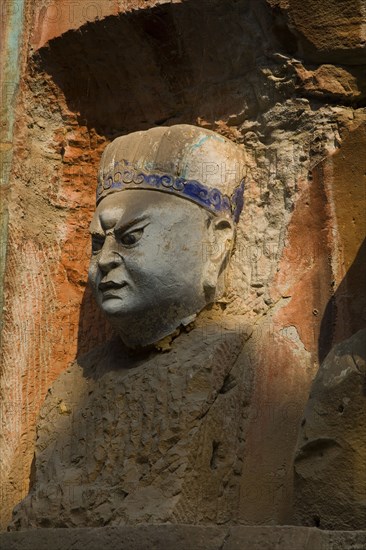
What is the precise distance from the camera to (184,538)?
3.98 metres

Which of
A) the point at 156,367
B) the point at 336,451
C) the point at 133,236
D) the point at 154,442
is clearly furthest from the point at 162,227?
the point at 336,451

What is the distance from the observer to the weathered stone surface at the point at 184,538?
3.85 m

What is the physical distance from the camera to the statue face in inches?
183

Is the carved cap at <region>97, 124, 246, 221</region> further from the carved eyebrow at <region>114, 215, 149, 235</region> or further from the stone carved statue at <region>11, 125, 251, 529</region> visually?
the carved eyebrow at <region>114, 215, 149, 235</region>

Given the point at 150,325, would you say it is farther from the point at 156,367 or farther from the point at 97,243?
the point at 97,243

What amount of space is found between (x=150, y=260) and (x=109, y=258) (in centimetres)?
14

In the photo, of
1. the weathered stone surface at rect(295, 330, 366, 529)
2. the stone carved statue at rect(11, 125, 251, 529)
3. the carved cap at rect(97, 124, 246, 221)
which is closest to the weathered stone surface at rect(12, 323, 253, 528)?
the stone carved statue at rect(11, 125, 251, 529)

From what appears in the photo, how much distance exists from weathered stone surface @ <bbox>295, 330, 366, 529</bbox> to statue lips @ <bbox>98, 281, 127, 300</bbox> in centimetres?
78

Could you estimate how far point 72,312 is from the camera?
5.15m

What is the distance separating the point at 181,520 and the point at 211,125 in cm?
146

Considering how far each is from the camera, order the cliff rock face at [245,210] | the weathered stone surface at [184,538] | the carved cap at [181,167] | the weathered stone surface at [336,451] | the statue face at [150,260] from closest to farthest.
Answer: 1. the weathered stone surface at [184,538]
2. the weathered stone surface at [336,451]
3. the cliff rock face at [245,210]
4. the statue face at [150,260]
5. the carved cap at [181,167]

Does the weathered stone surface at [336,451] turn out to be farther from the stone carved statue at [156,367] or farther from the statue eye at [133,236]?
the statue eye at [133,236]

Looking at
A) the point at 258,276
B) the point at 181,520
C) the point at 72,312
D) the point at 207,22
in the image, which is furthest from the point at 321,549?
the point at 207,22

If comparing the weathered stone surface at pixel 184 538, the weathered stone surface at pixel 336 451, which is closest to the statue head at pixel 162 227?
the weathered stone surface at pixel 336 451
